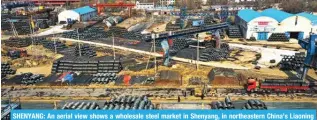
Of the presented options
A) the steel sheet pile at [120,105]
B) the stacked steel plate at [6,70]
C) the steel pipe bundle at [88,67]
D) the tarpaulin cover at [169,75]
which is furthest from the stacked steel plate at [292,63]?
the stacked steel plate at [6,70]

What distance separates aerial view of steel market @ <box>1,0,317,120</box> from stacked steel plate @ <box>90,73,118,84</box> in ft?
0.29

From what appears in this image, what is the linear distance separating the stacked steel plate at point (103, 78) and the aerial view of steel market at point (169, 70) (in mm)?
88

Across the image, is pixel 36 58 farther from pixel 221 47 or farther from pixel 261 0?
pixel 261 0

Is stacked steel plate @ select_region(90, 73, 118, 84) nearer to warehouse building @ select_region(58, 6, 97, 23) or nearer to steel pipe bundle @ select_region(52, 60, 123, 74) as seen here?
steel pipe bundle @ select_region(52, 60, 123, 74)

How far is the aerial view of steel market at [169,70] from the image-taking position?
24328 mm

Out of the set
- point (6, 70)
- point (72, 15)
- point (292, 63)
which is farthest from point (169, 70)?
point (72, 15)

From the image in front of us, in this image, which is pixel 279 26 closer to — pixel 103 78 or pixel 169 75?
pixel 169 75

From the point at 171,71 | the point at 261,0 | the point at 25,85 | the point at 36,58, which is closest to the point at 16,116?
the point at 25,85

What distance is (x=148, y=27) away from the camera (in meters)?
61.1

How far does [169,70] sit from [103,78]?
654 cm

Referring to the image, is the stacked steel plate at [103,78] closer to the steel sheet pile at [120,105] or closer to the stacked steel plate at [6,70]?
the steel sheet pile at [120,105]

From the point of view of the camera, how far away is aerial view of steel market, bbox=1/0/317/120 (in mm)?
24328

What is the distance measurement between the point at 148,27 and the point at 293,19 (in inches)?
991

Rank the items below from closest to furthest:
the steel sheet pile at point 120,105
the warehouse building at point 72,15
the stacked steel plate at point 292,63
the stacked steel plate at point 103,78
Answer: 1. the steel sheet pile at point 120,105
2. the stacked steel plate at point 103,78
3. the stacked steel plate at point 292,63
4. the warehouse building at point 72,15
